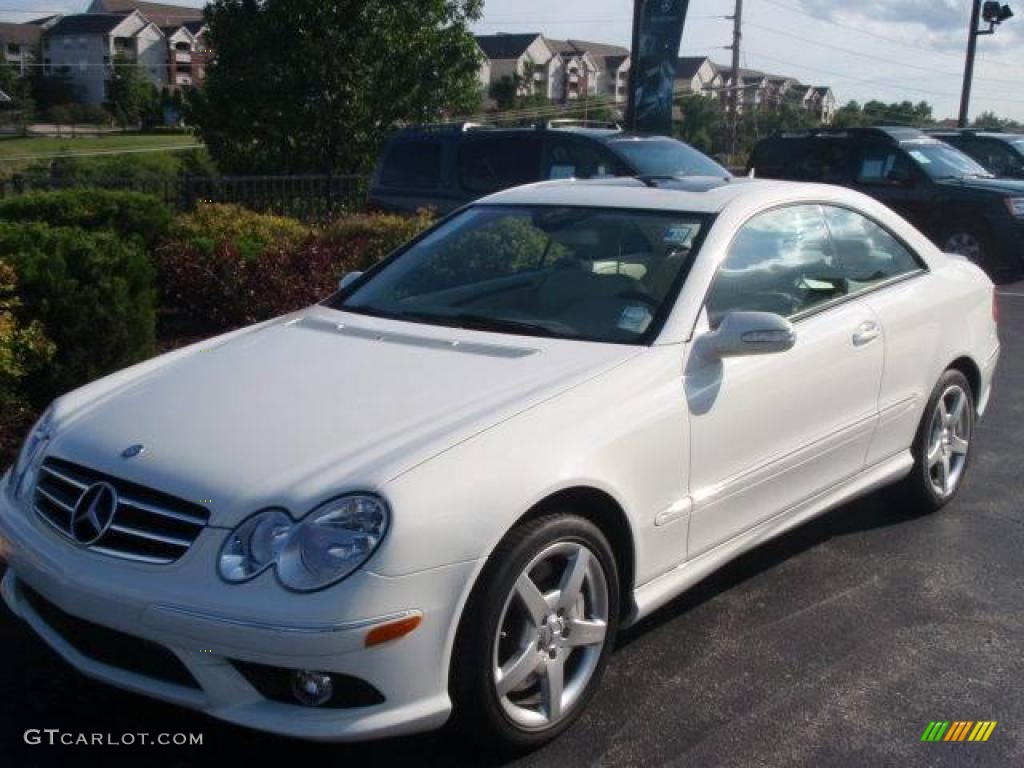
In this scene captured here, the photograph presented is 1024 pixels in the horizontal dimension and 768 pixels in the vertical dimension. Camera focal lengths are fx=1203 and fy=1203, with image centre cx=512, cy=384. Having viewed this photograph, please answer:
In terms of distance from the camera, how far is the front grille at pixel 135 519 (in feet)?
10.5

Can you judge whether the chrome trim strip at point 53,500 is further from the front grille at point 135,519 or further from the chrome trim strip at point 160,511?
the chrome trim strip at point 160,511

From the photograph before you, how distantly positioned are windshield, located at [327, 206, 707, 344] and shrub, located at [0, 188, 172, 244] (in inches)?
174

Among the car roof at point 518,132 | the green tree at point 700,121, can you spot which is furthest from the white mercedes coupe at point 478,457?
the green tree at point 700,121

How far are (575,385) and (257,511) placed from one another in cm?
109

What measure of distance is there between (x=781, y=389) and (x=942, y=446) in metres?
1.74

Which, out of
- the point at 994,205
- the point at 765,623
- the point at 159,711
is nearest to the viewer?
the point at 159,711

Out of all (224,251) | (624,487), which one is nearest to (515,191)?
(624,487)

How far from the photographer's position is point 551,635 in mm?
3527

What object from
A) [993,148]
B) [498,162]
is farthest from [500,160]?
[993,148]

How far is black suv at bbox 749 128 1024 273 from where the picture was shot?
46.3 ft

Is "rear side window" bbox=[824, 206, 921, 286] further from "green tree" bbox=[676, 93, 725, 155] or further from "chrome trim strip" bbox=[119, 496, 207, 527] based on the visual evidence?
Result: "green tree" bbox=[676, 93, 725, 155]

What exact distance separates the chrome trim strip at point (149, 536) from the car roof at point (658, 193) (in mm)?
2375

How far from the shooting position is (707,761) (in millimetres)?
3484

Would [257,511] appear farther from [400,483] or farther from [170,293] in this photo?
[170,293]
